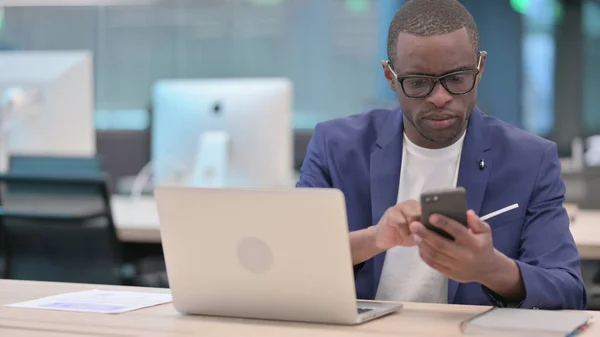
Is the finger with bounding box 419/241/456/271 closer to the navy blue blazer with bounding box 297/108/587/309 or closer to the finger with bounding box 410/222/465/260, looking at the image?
the finger with bounding box 410/222/465/260

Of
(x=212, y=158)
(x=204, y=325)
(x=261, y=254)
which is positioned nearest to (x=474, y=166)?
(x=261, y=254)

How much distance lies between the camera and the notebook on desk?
149 cm

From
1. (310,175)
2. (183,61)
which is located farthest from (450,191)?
(183,61)

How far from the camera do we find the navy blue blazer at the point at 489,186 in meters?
1.84

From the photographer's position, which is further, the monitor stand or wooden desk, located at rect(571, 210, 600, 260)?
the monitor stand

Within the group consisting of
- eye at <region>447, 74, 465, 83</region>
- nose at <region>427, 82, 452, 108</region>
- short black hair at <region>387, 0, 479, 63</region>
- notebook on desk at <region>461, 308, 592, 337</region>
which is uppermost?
short black hair at <region>387, 0, 479, 63</region>

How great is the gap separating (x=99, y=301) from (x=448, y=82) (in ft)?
2.73

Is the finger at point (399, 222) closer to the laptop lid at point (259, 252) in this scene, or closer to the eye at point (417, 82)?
the laptop lid at point (259, 252)

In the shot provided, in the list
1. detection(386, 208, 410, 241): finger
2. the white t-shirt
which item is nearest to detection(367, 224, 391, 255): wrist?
detection(386, 208, 410, 241): finger

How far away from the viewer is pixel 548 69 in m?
7.61

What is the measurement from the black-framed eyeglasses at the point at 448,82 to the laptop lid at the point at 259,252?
0.45 metres

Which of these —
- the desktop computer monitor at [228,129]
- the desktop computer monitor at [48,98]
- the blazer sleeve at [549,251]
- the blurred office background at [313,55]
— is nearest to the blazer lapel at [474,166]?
the blazer sleeve at [549,251]

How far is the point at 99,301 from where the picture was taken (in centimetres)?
188

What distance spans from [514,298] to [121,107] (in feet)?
21.2
